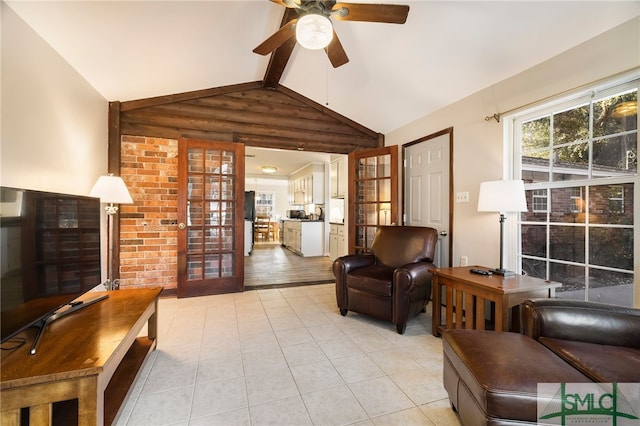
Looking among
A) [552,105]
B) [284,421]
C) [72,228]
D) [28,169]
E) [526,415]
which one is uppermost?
[552,105]

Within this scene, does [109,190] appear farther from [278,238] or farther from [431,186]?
[278,238]

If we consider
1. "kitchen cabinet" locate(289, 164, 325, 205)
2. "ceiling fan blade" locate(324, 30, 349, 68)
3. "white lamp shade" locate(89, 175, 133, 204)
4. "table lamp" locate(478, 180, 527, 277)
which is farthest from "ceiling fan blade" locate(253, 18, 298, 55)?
"kitchen cabinet" locate(289, 164, 325, 205)

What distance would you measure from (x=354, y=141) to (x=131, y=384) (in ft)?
12.8

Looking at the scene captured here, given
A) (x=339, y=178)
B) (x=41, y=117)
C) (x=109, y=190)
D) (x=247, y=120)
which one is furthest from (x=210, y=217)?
(x=339, y=178)

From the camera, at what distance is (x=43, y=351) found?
113cm

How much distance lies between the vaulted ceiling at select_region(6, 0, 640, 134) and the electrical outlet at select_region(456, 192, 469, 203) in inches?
41.7

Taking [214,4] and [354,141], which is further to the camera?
[354,141]

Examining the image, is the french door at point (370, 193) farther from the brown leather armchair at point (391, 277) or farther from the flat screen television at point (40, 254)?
the flat screen television at point (40, 254)

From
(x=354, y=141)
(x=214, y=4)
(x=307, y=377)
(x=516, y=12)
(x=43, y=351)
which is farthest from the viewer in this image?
(x=354, y=141)

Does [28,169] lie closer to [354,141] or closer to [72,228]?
[72,228]

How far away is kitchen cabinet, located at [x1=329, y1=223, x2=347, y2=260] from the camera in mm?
5442

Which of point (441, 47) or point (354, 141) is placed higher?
point (441, 47)

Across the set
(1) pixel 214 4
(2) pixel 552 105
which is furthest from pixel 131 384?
(2) pixel 552 105

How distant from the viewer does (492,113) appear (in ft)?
8.57
